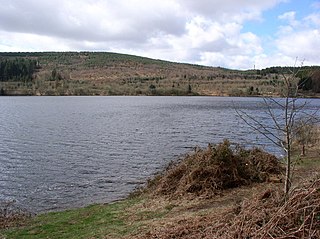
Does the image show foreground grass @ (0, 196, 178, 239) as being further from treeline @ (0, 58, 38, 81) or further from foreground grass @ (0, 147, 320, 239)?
treeline @ (0, 58, 38, 81)

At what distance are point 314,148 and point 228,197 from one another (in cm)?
1537

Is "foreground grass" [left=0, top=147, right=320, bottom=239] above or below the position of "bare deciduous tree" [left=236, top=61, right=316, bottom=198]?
below

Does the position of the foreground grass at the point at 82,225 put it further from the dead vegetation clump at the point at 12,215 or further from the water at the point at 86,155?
the water at the point at 86,155

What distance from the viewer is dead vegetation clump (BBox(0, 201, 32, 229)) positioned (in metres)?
13.4

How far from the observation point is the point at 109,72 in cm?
19950

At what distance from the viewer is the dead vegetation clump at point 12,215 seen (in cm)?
1336

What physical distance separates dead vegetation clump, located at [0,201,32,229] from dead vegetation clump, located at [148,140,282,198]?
5134 mm

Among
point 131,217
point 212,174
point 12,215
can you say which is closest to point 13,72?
point 12,215

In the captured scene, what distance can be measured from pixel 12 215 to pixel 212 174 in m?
7.88

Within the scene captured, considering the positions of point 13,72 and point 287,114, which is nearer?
point 287,114

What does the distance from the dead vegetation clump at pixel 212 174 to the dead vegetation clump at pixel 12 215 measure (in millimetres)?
5134

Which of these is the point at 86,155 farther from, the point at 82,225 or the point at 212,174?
the point at 82,225

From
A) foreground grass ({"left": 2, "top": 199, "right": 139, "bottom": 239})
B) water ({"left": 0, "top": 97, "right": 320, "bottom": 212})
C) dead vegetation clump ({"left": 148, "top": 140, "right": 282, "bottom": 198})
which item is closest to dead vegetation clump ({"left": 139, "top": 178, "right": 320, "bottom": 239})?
foreground grass ({"left": 2, "top": 199, "right": 139, "bottom": 239})

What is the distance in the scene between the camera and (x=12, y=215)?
14609mm
